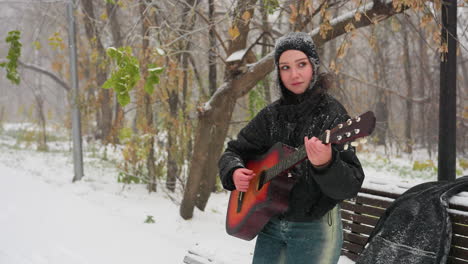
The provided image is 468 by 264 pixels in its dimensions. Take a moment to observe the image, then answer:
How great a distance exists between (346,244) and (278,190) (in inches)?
49.9

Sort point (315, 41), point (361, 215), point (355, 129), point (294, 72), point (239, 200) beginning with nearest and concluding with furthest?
point (355, 129)
point (294, 72)
point (239, 200)
point (361, 215)
point (315, 41)

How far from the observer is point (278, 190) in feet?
6.35

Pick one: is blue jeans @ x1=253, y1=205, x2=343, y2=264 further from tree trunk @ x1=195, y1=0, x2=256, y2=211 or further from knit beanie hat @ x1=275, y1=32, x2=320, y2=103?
tree trunk @ x1=195, y1=0, x2=256, y2=211

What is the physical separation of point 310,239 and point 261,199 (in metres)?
0.29

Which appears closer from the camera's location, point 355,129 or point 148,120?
point 355,129

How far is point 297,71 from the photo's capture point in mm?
1977

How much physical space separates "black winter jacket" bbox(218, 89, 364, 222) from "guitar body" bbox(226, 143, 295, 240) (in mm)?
44

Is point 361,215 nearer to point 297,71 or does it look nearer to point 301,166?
point 301,166

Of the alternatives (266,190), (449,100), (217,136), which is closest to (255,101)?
(217,136)

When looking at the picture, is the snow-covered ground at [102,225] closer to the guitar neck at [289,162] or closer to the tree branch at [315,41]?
the guitar neck at [289,162]

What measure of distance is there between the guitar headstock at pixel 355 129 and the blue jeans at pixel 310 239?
0.54 meters

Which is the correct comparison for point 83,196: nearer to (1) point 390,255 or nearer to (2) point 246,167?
(2) point 246,167

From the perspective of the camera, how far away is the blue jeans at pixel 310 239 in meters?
1.90

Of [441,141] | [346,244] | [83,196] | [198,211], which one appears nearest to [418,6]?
[441,141]
